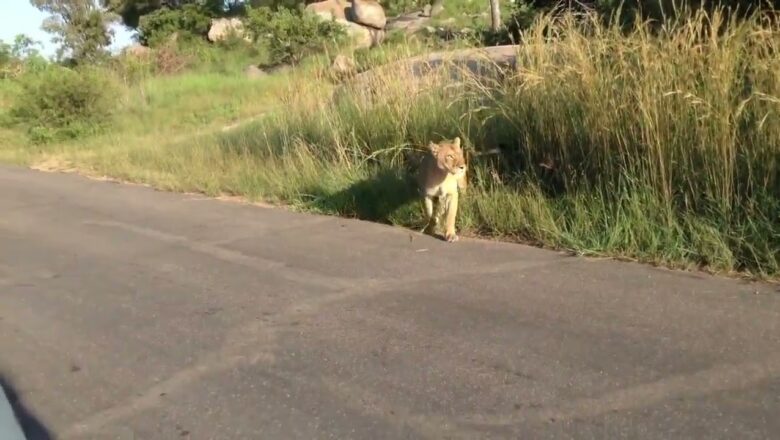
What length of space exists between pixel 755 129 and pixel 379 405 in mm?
4027

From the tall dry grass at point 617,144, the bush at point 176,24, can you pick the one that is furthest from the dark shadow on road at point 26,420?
the bush at point 176,24

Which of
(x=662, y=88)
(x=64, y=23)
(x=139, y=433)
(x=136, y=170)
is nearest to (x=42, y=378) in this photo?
(x=139, y=433)

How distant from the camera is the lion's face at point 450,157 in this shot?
25.0 feet

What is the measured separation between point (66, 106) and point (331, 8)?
54.1 ft

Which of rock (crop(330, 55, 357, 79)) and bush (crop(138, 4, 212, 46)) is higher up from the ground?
rock (crop(330, 55, 357, 79))

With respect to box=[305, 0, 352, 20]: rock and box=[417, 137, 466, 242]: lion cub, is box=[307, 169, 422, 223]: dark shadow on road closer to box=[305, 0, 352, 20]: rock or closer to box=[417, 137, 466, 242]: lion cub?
box=[417, 137, 466, 242]: lion cub

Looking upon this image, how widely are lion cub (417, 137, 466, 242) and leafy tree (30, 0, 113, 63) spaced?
3893cm

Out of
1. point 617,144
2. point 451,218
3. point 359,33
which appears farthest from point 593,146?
point 359,33

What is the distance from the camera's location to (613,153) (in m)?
7.48

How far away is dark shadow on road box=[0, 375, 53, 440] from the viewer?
4301 mm

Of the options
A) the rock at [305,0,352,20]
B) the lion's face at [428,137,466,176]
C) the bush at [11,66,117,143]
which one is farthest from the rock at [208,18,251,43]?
the lion's face at [428,137,466,176]

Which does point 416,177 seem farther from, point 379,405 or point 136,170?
point 136,170

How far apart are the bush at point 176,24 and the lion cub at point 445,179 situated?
120 feet

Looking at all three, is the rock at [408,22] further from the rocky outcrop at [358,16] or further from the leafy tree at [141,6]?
the leafy tree at [141,6]
